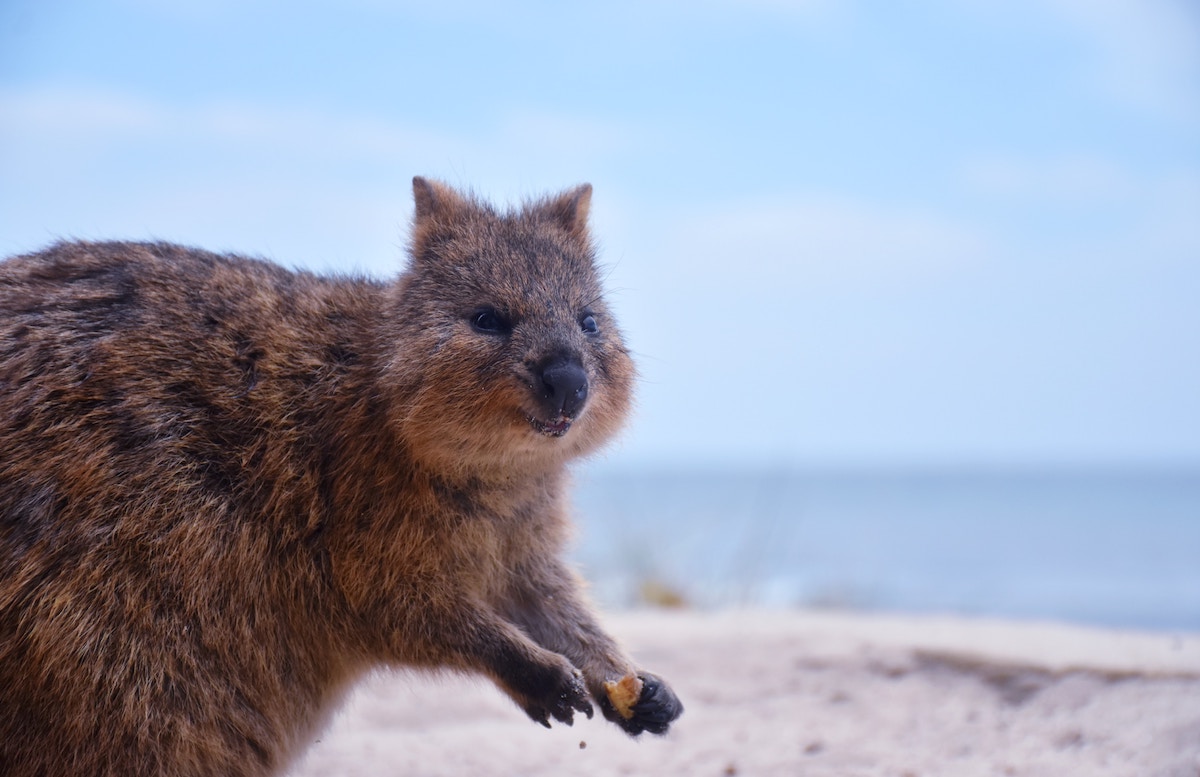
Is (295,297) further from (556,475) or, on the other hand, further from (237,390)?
(556,475)

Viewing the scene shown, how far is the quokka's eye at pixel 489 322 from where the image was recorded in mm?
4664

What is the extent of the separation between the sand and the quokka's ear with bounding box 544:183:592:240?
7.28 feet

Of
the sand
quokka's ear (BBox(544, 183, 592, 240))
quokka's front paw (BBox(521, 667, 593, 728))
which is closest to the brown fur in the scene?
quokka's front paw (BBox(521, 667, 593, 728))

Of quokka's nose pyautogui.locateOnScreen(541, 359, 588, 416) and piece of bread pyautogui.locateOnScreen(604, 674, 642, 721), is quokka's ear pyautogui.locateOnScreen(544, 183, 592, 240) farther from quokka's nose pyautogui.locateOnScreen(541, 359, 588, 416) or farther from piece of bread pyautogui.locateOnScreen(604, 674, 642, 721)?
piece of bread pyautogui.locateOnScreen(604, 674, 642, 721)

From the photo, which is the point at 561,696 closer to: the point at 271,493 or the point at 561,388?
the point at 561,388

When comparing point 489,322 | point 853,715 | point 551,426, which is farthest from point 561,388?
point 853,715

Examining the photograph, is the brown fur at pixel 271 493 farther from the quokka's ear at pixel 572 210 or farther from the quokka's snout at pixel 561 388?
the quokka's ear at pixel 572 210

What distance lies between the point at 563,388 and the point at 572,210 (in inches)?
61.4

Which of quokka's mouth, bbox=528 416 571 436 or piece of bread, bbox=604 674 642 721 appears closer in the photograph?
quokka's mouth, bbox=528 416 571 436

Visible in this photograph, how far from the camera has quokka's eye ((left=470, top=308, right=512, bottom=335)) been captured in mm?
4664

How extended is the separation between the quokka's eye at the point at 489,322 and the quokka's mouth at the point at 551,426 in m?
0.51

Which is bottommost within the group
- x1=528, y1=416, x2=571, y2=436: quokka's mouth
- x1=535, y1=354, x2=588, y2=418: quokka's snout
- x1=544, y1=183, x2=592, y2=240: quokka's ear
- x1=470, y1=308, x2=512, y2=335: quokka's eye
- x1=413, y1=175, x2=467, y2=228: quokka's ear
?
x1=528, y1=416, x2=571, y2=436: quokka's mouth

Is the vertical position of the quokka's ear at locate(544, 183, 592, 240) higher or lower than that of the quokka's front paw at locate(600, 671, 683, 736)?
higher

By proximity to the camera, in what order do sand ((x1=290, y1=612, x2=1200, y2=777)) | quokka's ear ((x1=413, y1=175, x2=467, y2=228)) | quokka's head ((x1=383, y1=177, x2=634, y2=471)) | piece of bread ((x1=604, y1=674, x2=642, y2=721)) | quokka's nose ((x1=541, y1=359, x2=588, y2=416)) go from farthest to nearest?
sand ((x1=290, y1=612, x2=1200, y2=777))
quokka's ear ((x1=413, y1=175, x2=467, y2=228))
piece of bread ((x1=604, y1=674, x2=642, y2=721))
quokka's head ((x1=383, y1=177, x2=634, y2=471))
quokka's nose ((x1=541, y1=359, x2=588, y2=416))
